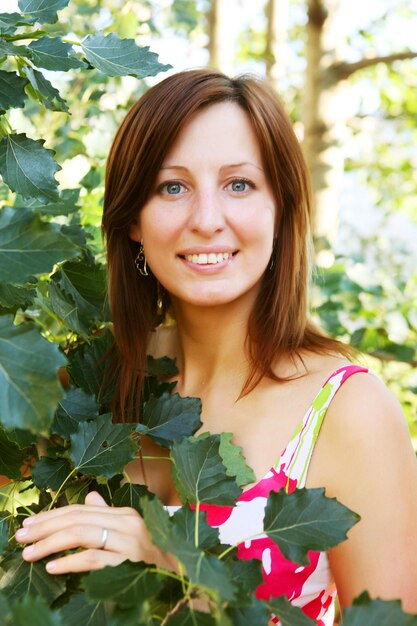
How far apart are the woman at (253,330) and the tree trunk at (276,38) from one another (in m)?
2.78

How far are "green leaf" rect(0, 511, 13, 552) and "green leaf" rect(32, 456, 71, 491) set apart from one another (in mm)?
58

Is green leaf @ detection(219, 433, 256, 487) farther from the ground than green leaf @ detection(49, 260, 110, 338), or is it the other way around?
green leaf @ detection(49, 260, 110, 338)

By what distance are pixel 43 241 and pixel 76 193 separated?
76cm

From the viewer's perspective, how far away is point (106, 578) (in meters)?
0.73

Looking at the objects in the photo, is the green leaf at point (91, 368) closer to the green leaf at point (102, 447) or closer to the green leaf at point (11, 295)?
the green leaf at point (102, 447)

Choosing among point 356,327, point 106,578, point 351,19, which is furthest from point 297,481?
point 351,19

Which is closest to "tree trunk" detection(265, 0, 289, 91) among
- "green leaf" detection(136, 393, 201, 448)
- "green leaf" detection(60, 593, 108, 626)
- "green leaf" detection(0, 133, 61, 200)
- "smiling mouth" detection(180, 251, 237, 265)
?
"smiling mouth" detection(180, 251, 237, 265)

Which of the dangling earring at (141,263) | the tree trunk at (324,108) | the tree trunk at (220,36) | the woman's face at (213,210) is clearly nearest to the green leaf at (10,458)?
the woman's face at (213,210)

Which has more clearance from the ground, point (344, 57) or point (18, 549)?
point (344, 57)

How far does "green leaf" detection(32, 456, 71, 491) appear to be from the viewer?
1107 mm

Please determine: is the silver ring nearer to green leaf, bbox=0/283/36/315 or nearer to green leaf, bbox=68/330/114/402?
green leaf, bbox=0/283/36/315

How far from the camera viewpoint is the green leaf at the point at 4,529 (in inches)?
40.8

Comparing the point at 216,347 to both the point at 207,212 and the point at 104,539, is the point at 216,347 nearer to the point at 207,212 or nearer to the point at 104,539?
the point at 207,212

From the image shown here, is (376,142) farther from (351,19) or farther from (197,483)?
(197,483)
